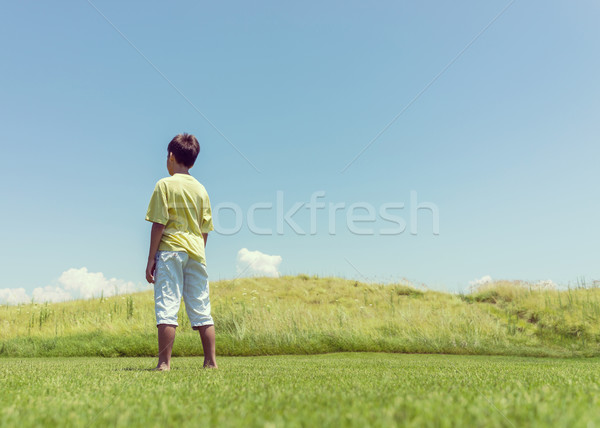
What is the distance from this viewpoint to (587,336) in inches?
426

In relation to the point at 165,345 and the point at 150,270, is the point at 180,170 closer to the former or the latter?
the point at 150,270

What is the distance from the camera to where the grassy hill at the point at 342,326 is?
9.20 metres

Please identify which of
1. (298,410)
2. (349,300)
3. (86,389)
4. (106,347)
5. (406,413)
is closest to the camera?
(406,413)

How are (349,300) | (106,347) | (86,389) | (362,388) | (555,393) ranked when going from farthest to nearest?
(349,300) → (106,347) → (86,389) → (362,388) → (555,393)

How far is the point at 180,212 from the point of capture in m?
4.43

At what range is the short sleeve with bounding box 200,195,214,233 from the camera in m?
4.69

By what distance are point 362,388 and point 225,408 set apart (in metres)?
0.83

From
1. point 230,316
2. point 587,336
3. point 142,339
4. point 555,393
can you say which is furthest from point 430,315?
point 555,393

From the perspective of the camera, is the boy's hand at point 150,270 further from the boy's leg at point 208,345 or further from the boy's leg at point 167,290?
the boy's leg at point 208,345

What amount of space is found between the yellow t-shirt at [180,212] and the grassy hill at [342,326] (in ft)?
16.5

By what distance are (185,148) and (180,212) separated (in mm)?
739

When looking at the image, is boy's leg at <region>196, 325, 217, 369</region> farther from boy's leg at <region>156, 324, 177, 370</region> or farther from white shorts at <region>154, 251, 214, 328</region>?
boy's leg at <region>156, 324, 177, 370</region>

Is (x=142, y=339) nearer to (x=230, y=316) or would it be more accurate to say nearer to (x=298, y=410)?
(x=230, y=316)

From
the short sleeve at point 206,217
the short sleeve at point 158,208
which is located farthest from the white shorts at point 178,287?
the short sleeve at point 206,217
